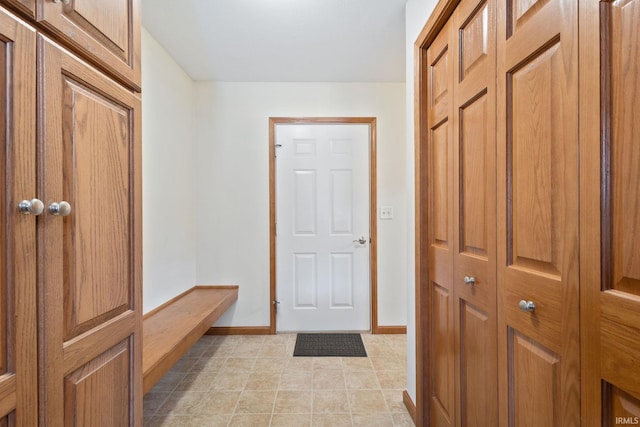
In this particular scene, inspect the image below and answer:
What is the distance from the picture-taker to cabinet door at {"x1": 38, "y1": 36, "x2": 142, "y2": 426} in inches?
29.0

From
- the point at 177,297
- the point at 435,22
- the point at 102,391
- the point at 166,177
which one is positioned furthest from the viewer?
the point at 177,297

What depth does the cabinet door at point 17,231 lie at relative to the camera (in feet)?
2.12

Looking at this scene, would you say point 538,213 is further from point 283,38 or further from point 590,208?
point 283,38

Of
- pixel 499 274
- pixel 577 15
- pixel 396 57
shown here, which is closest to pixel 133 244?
pixel 499 274

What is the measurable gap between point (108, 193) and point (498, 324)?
1.24 meters

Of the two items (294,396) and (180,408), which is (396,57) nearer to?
(294,396)

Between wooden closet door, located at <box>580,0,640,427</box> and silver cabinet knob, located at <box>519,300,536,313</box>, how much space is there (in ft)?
0.50

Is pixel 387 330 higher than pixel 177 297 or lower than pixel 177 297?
lower

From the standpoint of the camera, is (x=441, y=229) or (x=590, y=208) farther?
(x=441, y=229)

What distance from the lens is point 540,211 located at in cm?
84

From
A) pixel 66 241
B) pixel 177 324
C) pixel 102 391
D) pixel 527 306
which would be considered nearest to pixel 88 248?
pixel 66 241

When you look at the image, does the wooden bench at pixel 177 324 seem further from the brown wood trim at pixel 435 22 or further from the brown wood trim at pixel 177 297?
the brown wood trim at pixel 435 22

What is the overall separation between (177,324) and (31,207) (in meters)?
1.68

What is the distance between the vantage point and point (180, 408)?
1955 mm
